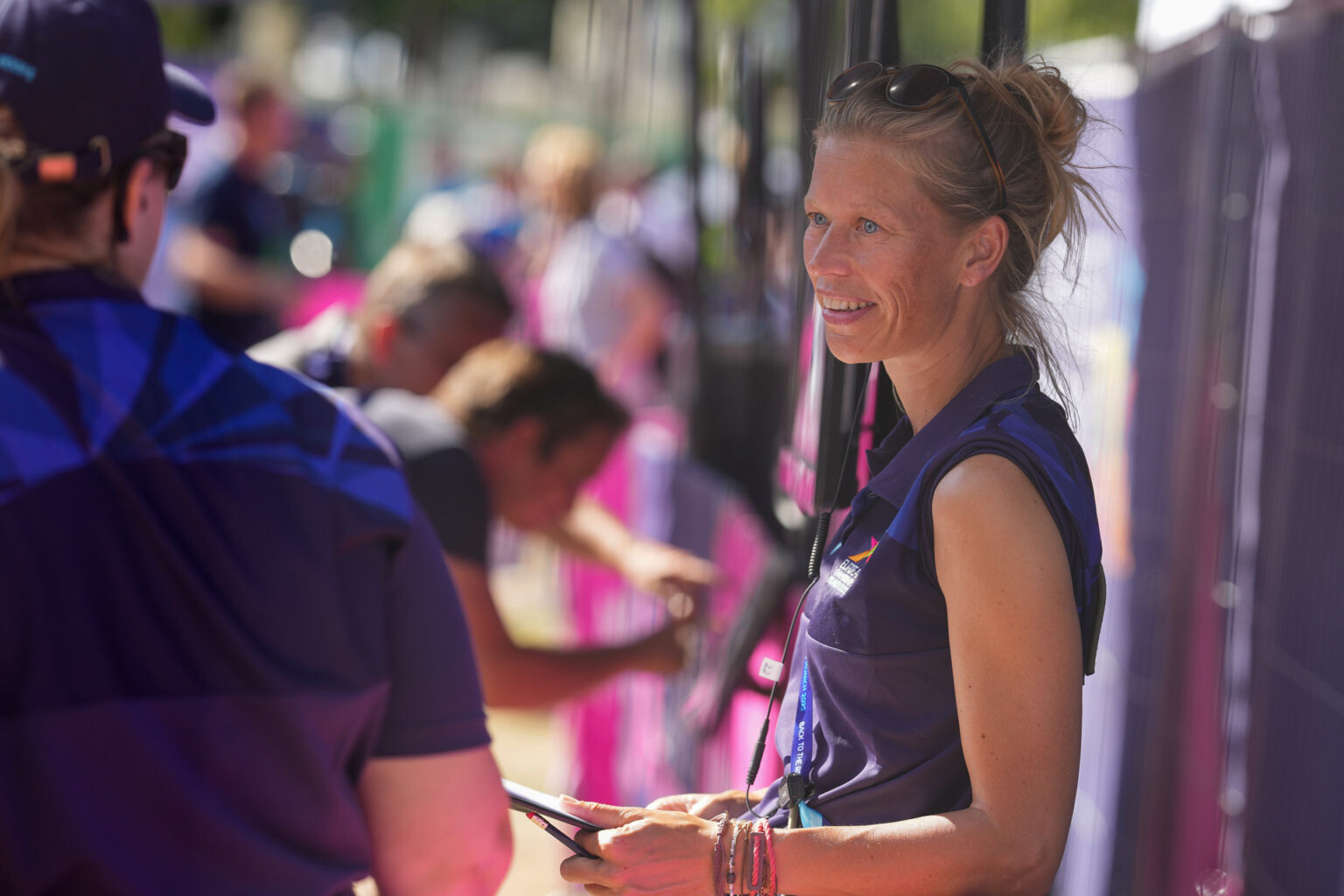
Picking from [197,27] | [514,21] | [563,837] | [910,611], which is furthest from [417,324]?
[514,21]

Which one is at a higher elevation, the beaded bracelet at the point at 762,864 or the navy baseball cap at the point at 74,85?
the navy baseball cap at the point at 74,85

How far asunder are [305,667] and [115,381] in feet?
1.14

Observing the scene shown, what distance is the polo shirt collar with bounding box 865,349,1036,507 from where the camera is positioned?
4.03 ft

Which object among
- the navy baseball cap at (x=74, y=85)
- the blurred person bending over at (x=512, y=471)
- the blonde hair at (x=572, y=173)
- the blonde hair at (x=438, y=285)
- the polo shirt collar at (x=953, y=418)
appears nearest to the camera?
the polo shirt collar at (x=953, y=418)

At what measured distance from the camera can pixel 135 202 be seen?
1416mm

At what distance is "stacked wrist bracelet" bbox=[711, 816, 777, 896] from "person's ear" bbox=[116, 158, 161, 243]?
0.90 meters

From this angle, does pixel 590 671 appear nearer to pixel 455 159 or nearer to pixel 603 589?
pixel 603 589

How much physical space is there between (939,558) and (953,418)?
16 centimetres

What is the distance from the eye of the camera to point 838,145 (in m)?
1.26

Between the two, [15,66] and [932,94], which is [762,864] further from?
[15,66]

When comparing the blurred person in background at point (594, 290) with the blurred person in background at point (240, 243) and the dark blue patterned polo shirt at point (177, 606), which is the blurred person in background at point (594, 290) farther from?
the dark blue patterned polo shirt at point (177, 606)

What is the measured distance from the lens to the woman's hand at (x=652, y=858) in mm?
1192

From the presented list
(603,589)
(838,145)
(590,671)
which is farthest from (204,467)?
(603,589)

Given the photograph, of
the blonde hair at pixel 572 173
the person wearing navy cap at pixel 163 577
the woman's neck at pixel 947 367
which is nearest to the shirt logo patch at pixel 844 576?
the woman's neck at pixel 947 367
